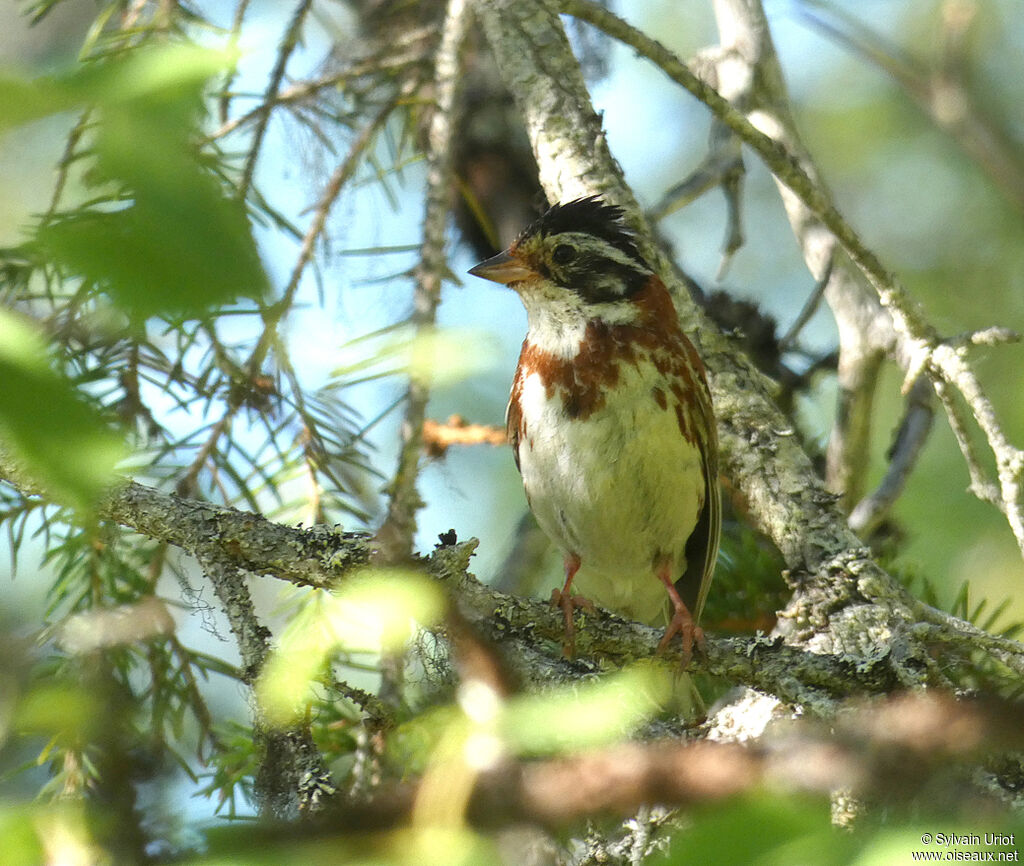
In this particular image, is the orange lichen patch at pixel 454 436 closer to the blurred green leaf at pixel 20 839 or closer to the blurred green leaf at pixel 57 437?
the blurred green leaf at pixel 20 839

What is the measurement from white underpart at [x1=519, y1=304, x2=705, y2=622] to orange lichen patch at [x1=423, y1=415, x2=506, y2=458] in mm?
475

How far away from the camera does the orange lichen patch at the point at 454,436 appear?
495 centimetres

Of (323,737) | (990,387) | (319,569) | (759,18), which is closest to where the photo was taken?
(319,569)

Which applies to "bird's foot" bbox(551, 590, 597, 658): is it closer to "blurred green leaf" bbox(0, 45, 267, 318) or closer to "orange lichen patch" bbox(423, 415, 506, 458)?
"orange lichen patch" bbox(423, 415, 506, 458)

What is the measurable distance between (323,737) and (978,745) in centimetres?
323

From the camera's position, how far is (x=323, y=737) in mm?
3883

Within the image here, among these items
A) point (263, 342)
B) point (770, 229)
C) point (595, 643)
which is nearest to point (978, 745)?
point (595, 643)

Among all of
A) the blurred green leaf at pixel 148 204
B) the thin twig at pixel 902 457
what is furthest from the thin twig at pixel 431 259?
the thin twig at pixel 902 457

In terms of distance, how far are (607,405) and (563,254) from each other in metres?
0.70

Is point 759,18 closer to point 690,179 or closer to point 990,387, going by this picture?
point 690,179

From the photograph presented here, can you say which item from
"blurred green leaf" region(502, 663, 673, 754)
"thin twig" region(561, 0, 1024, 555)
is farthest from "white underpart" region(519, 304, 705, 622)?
"blurred green leaf" region(502, 663, 673, 754)

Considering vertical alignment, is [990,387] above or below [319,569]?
above

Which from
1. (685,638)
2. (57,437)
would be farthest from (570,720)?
(685,638)

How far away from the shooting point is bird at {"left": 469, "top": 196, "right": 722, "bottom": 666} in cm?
423
